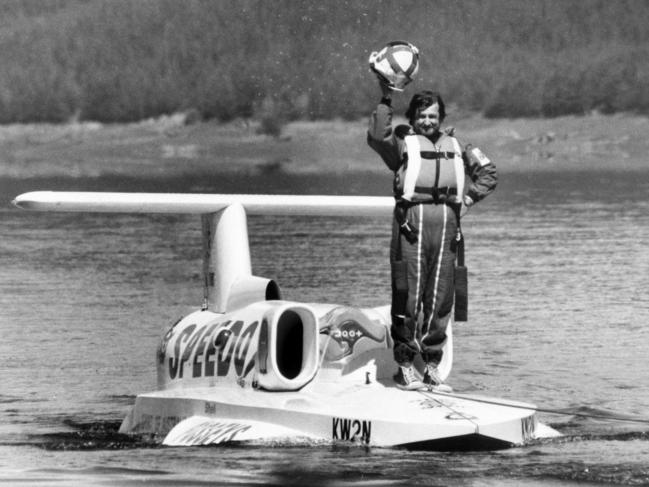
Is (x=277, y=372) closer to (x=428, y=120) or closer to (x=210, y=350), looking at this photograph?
(x=210, y=350)

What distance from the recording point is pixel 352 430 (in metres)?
18.1

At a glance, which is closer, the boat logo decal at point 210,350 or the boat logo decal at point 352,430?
the boat logo decal at point 352,430

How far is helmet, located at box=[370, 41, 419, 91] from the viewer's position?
61.9 ft

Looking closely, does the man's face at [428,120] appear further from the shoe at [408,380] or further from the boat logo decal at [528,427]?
the boat logo decal at [528,427]

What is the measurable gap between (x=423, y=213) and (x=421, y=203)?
0.10m

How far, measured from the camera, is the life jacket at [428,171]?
741 inches

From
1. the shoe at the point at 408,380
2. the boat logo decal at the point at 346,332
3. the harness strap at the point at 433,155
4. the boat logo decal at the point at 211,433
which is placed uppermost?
the harness strap at the point at 433,155

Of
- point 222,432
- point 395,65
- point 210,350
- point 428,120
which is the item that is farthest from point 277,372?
point 395,65

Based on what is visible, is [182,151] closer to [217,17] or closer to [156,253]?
[217,17]

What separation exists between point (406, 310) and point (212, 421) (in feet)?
7.30

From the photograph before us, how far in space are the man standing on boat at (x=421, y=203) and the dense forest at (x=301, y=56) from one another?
100 m

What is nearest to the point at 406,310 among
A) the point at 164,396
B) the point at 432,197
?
the point at 432,197

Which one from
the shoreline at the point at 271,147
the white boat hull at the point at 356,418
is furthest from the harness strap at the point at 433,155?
the shoreline at the point at 271,147

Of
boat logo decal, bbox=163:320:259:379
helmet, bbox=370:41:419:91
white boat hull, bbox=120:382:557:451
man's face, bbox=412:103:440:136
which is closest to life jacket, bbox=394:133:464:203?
man's face, bbox=412:103:440:136
